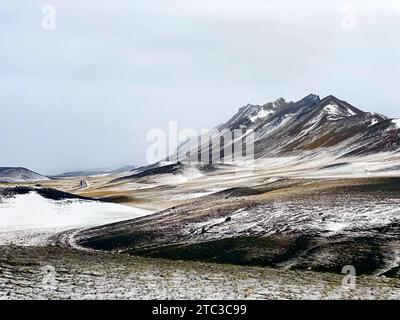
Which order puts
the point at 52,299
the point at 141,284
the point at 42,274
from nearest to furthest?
1. the point at 52,299
2. the point at 141,284
3. the point at 42,274

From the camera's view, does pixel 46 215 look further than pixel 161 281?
Yes

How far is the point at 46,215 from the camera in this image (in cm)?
8350

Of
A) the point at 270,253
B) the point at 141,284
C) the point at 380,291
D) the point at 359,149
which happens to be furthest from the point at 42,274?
the point at 359,149

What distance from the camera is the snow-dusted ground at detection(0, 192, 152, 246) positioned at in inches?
2574

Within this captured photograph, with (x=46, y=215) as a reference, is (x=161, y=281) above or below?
above

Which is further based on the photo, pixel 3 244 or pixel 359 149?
pixel 359 149

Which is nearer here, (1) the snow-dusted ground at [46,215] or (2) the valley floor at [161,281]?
(2) the valley floor at [161,281]

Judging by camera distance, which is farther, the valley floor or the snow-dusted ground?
the snow-dusted ground

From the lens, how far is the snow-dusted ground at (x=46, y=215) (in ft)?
214

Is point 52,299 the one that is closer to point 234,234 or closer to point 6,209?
point 234,234

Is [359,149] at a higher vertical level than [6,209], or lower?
higher
